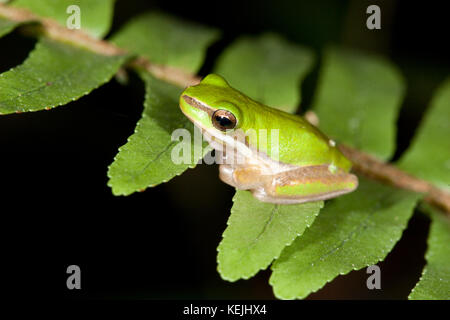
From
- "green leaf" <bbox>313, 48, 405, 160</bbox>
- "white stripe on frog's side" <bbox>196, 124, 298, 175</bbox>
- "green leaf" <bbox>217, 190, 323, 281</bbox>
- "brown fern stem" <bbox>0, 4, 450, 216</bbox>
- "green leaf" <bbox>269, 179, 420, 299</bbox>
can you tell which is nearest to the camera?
"green leaf" <bbox>217, 190, 323, 281</bbox>

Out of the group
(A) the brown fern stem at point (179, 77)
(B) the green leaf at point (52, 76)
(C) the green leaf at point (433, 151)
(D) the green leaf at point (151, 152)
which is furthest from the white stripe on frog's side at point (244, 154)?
(C) the green leaf at point (433, 151)

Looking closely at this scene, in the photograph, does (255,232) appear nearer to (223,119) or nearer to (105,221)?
(223,119)

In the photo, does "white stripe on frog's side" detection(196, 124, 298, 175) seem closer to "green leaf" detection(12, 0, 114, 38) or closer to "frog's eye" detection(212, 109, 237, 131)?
"frog's eye" detection(212, 109, 237, 131)

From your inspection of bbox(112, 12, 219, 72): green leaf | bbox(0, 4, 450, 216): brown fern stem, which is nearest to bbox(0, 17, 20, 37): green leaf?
bbox(0, 4, 450, 216): brown fern stem

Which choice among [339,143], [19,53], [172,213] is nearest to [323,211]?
[339,143]

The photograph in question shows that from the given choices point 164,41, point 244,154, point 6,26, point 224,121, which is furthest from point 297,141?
point 6,26

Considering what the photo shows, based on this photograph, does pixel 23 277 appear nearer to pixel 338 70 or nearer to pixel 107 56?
pixel 107 56
